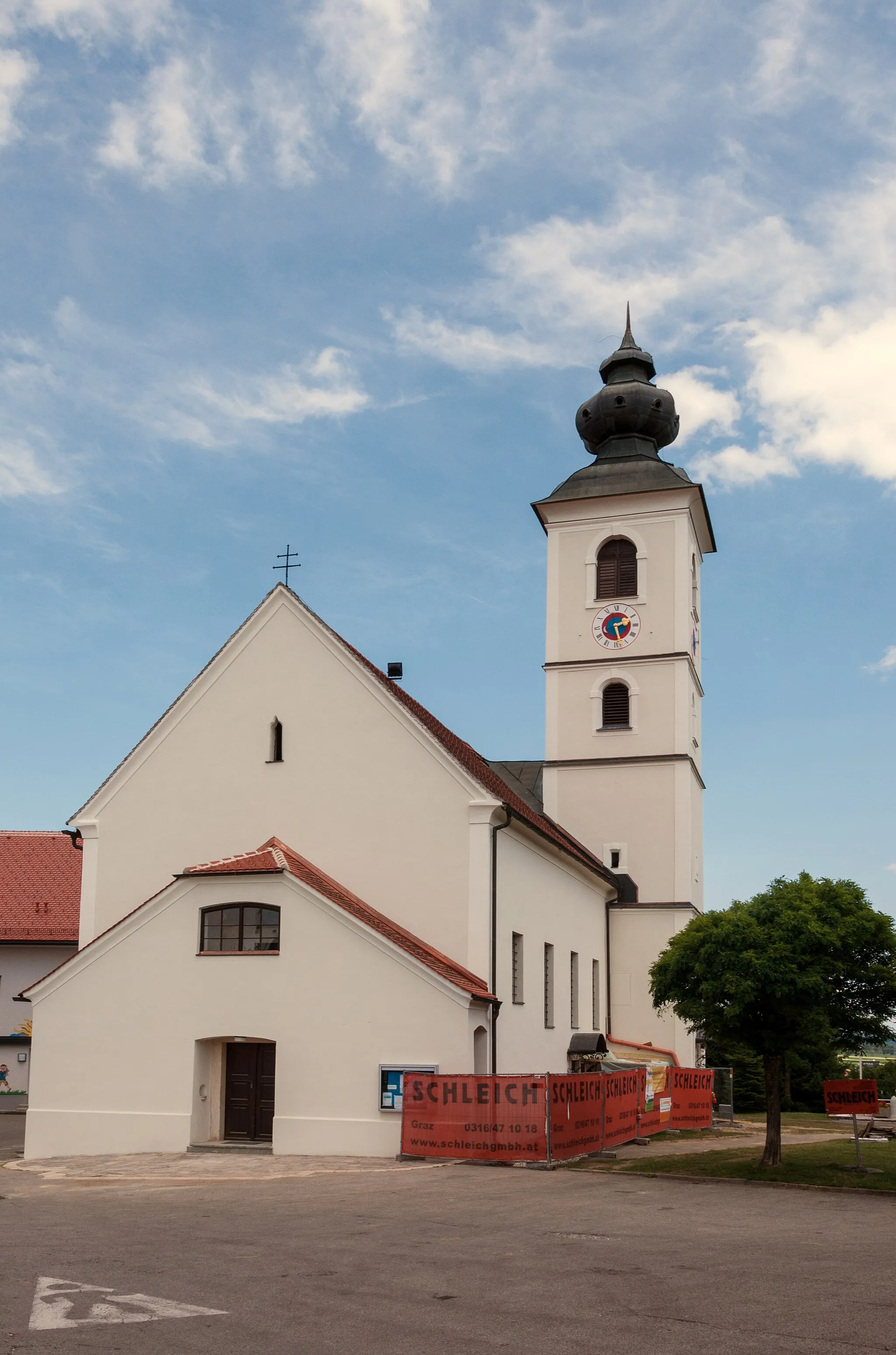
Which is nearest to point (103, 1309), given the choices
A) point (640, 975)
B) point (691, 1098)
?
point (691, 1098)

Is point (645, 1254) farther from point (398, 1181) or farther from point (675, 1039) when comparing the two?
point (675, 1039)

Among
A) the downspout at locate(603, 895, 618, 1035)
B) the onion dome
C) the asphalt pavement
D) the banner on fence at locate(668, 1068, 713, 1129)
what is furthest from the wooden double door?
the onion dome

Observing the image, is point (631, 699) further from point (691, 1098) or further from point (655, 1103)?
point (655, 1103)

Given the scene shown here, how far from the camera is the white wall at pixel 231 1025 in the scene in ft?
75.5

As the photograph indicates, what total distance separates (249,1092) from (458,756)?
8.47 m

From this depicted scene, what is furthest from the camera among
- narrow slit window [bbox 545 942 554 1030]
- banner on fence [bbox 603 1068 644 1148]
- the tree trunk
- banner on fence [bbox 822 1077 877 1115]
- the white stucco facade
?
narrow slit window [bbox 545 942 554 1030]

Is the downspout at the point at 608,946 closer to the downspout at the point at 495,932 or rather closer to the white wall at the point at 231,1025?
the downspout at the point at 495,932

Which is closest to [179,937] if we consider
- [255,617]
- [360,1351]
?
[255,617]

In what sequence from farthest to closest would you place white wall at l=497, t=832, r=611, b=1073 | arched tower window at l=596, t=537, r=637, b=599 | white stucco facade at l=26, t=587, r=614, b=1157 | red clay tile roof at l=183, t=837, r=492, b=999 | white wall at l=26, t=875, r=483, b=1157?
arched tower window at l=596, t=537, r=637, b=599 → white wall at l=497, t=832, r=611, b=1073 → red clay tile roof at l=183, t=837, r=492, b=999 → white stucco facade at l=26, t=587, r=614, b=1157 → white wall at l=26, t=875, r=483, b=1157

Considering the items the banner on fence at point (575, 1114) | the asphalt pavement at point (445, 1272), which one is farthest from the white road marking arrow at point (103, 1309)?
the banner on fence at point (575, 1114)

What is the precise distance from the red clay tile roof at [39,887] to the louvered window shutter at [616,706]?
17817 mm

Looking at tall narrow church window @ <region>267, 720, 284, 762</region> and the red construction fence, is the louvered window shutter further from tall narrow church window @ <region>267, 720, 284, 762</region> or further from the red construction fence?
the red construction fence

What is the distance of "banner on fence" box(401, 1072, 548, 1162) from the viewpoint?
68.2ft

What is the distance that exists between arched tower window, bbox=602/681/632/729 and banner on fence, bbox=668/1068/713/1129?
1107cm
